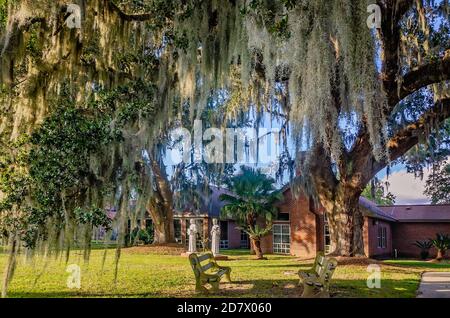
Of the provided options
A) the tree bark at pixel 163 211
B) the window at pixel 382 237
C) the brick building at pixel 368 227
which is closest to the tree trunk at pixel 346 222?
the brick building at pixel 368 227

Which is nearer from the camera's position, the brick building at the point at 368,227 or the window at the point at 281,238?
the brick building at the point at 368,227

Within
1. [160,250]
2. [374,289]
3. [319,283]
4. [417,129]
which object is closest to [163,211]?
[160,250]

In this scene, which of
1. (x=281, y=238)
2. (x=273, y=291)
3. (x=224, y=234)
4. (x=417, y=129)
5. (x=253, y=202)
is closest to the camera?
(x=273, y=291)

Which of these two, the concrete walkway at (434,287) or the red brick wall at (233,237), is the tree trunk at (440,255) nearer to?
the concrete walkway at (434,287)

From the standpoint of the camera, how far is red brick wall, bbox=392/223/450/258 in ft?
67.1

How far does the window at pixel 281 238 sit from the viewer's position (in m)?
20.6

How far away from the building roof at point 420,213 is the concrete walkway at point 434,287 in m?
10.7

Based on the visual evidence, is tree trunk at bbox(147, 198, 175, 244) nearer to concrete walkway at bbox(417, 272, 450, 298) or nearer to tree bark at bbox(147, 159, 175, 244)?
tree bark at bbox(147, 159, 175, 244)

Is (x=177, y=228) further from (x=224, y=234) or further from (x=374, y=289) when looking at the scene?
(x=374, y=289)

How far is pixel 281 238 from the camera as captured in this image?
20828 mm

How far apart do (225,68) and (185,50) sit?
726 millimetres

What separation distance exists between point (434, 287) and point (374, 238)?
11373mm

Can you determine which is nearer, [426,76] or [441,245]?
[426,76]

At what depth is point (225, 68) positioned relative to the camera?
7.03 meters
